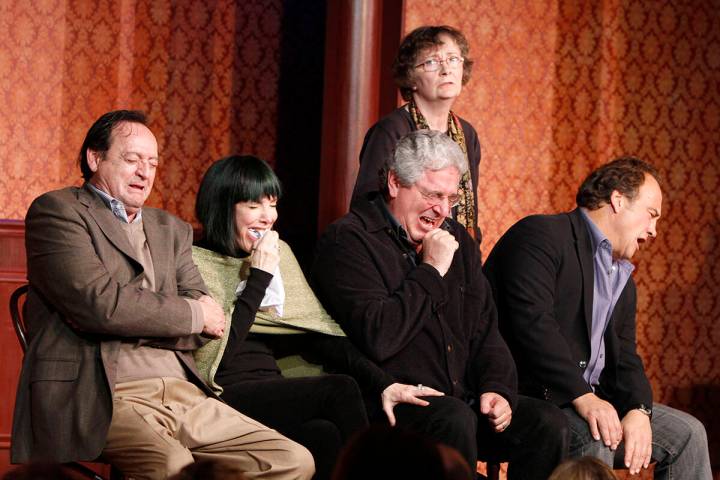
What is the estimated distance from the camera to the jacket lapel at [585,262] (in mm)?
3340

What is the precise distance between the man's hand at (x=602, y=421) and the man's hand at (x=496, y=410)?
333mm

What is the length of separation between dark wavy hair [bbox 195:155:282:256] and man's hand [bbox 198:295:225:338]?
1.06 ft

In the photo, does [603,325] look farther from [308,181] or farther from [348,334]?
[308,181]

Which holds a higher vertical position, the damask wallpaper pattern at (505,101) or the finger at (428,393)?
the damask wallpaper pattern at (505,101)

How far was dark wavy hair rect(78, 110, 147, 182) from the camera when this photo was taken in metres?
2.75

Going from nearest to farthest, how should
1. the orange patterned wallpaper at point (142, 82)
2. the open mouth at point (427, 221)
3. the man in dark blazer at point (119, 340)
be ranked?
the man in dark blazer at point (119, 340), the open mouth at point (427, 221), the orange patterned wallpaper at point (142, 82)

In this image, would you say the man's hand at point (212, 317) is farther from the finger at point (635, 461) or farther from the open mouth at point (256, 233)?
the finger at point (635, 461)

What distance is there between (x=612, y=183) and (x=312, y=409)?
1333 mm

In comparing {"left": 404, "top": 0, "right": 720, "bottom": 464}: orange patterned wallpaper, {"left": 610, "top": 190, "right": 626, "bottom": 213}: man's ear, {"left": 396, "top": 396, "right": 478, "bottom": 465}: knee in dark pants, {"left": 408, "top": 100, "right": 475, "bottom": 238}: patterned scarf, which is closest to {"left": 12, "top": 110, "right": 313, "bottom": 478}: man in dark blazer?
{"left": 396, "top": 396, "right": 478, "bottom": 465}: knee in dark pants

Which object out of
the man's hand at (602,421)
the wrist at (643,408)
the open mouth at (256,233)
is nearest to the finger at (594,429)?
the man's hand at (602,421)

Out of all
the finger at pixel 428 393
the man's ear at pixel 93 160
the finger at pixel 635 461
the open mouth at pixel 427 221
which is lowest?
the finger at pixel 635 461

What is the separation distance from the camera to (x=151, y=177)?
2773mm

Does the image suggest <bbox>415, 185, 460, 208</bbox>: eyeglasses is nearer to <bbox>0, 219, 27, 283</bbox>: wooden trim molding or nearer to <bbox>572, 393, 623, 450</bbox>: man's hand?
<bbox>572, 393, 623, 450</bbox>: man's hand

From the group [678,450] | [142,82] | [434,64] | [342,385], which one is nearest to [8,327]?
[342,385]
